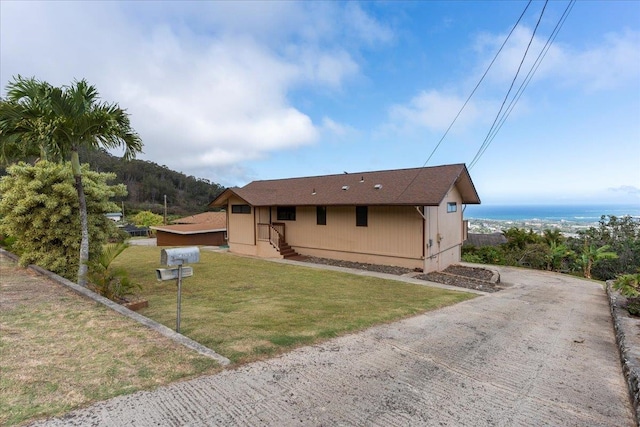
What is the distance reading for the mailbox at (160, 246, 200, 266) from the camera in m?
4.51

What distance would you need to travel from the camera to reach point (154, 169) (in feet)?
257

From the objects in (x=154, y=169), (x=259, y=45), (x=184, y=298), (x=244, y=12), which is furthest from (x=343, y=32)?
(x=154, y=169)

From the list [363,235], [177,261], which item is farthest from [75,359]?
[363,235]

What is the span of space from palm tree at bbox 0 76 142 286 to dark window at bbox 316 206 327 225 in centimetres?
956

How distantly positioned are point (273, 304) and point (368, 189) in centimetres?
922

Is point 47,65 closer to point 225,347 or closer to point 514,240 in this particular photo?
point 225,347

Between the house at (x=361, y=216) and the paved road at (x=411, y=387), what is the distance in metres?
7.31

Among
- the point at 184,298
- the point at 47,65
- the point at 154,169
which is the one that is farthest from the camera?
the point at 154,169

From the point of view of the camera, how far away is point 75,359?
12.0 feet

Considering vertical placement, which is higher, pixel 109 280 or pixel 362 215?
pixel 362 215

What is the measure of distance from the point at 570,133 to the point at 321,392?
724 inches

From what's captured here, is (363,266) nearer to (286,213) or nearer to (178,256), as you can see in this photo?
(286,213)

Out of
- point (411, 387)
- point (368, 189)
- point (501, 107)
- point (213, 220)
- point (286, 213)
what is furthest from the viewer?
point (213, 220)

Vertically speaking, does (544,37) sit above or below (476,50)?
below
